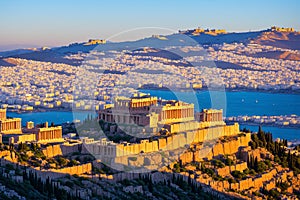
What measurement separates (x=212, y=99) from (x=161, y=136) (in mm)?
48571

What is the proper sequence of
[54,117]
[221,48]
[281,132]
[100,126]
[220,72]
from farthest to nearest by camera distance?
[221,48] → [220,72] → [54,117] → [281,132] → [100,126]

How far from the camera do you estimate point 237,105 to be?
263 feet

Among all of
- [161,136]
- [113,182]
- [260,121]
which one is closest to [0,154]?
[113,182]

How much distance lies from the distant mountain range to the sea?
20.9 m

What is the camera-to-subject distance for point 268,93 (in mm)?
98375

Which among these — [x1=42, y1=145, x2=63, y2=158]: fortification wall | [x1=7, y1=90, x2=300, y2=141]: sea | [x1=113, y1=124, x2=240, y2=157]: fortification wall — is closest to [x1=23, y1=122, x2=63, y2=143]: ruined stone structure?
[x1=42, y1=145, x2=63, y2=158]: fortification wall

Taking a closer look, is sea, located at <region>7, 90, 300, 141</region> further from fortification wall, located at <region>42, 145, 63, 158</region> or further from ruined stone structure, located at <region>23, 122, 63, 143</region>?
fortification wall, located at <region>42, 145, 63, 158</region>

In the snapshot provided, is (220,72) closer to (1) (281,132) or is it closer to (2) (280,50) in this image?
(2) (280,50)

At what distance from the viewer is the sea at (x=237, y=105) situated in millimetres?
57594

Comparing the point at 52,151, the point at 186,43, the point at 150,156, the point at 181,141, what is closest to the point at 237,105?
the point at 186,43

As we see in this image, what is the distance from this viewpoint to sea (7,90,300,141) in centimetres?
5759

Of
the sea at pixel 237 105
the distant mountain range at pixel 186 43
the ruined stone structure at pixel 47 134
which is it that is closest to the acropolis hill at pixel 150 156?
the ruined stone structure at pixel 47 134

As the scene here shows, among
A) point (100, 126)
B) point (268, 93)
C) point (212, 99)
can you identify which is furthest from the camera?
point (268, 93)

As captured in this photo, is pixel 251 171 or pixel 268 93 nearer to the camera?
pixel 251 171
